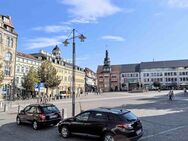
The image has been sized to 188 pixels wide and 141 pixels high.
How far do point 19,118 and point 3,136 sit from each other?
4126 millimetres

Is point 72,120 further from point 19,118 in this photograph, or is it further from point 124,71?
point 124,71

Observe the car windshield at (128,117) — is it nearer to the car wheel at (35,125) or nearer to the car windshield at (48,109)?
the car windshield at (48,109)

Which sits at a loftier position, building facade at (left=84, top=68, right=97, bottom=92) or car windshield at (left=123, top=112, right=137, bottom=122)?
building facade at (left=84, top=68, right=97, bottom=92)

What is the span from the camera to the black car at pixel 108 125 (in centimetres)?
1112

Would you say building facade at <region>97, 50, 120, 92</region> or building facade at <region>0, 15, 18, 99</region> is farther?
building facade at <region>97, 50, 120, 92</region>

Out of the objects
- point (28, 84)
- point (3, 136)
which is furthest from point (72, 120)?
point (28, 84)

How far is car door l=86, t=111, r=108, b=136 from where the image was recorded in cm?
1175

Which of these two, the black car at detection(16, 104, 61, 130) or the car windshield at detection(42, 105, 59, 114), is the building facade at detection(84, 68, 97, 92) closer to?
the black car at detection(16, 104, 61, 130)

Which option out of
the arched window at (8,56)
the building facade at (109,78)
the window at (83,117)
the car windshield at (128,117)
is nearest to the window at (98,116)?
the window at (83,117)

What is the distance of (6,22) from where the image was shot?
5853 centimetres

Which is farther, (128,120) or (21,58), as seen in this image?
(21,58)

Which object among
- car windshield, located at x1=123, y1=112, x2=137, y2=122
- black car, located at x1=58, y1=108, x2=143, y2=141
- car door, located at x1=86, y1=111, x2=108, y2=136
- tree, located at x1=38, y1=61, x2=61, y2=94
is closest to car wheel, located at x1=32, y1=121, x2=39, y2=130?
black car, located at x1=58, y1=108, x2=143, y2=141

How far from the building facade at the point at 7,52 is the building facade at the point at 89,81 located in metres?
77.1

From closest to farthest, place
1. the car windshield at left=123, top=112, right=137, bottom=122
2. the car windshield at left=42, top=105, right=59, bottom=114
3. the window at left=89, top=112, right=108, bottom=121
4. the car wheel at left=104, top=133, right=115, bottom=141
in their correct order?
the car wheel at left=104, top=133, right=115, bottom=141, the car windshield at left=123, top=112, right=137, bottom=122, the window at left=89, top=112, right=108, bottom=121, the car windshield at left=42, top=105, right=59, bottom=114
